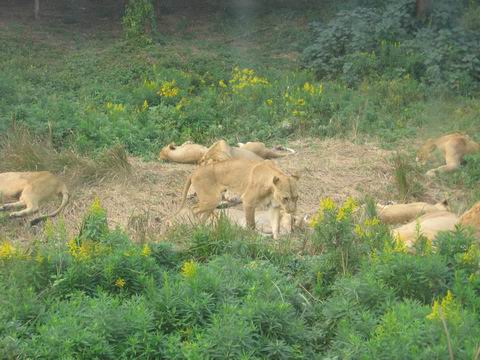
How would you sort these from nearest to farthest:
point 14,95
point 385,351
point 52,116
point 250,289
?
point 385,351, point 250,289, point 52,116, point 14,95

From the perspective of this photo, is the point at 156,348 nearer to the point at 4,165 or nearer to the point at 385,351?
the point at 385,351

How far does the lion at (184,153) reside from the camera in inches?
562

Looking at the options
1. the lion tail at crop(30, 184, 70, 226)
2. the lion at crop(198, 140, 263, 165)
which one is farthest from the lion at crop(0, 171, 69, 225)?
the lion at crop(198, 140, 263, 165)

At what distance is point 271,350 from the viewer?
7152 mm

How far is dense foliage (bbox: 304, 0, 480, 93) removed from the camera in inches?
719

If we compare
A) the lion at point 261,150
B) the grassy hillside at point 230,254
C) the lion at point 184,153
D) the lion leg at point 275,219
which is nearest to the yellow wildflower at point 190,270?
the grassy hillside at point 230,254

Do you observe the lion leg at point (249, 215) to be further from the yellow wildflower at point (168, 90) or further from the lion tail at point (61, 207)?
the yellow wildflower at point (168, 90)

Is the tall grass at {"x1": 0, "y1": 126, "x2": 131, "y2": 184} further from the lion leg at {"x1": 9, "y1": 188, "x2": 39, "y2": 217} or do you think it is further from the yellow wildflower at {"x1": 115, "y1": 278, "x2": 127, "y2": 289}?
the yellow wildflower at {"x1": 115, "y1": 278, "x2": 127, "y2": 289}

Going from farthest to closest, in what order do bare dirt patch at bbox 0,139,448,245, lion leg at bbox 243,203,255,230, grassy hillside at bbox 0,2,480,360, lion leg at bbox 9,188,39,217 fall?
lion leg at bbox 9,188,39,217 → bare dirt patch at bbox 0,139,448,245 → lion leg at bbox 243,203,255,230 → grassy hillside at bbox 0,2,480,360

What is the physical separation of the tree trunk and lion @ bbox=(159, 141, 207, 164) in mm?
8071

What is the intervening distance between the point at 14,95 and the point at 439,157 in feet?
25.6

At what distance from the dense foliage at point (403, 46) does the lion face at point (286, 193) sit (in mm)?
7839

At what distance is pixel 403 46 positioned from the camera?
755 inches

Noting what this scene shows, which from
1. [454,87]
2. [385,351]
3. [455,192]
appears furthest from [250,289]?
[454,87]
